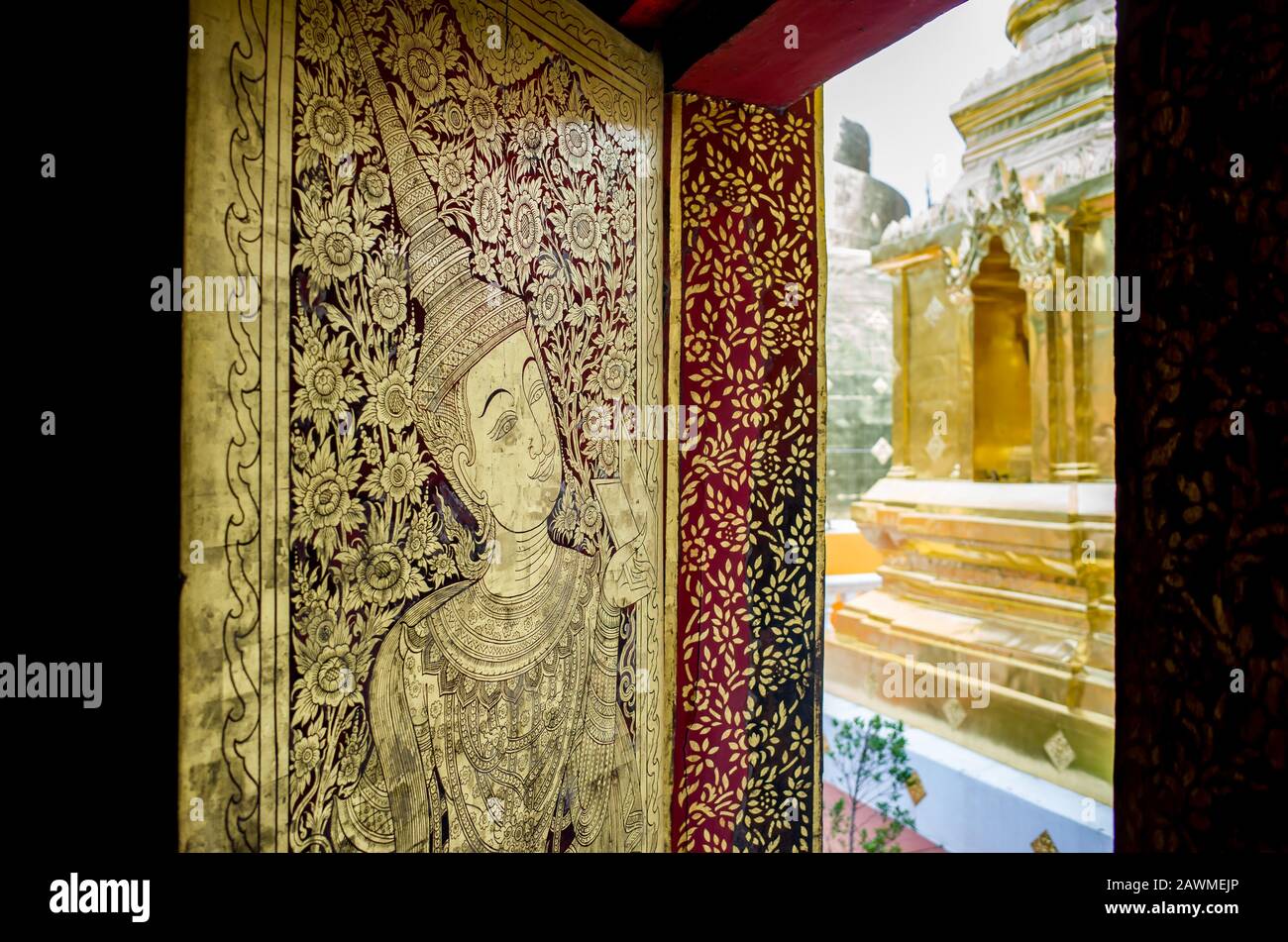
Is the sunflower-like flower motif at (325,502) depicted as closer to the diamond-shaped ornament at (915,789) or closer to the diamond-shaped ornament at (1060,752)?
the diamond-shaped ornament at (915,789)

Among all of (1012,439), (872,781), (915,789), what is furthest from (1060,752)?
(1012,439)

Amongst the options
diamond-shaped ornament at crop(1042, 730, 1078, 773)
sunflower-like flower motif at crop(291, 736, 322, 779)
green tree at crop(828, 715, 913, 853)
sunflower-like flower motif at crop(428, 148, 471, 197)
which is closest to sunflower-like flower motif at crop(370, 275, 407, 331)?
sunflower-like flower motif at crop(428, 148, 471, 197)

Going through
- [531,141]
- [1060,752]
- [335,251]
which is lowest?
[1060,752]

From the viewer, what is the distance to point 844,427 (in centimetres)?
1060

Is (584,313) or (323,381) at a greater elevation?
(584,313)

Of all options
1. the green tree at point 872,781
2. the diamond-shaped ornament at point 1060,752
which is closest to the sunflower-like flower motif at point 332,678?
the green tree at point 872,781

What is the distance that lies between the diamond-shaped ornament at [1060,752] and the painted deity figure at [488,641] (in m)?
3.76

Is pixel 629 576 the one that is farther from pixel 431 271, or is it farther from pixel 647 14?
pixel 647 14

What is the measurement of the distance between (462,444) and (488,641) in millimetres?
405

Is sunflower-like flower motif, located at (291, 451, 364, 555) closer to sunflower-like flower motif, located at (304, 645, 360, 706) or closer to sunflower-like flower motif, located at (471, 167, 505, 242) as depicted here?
sunflower-like flower motif, located at (304, 645, 360, 706)

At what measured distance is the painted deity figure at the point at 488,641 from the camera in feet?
3.90

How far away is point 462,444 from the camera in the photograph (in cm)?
131

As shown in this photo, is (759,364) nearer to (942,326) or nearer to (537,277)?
(537,277)

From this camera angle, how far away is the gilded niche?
42.4 inches
